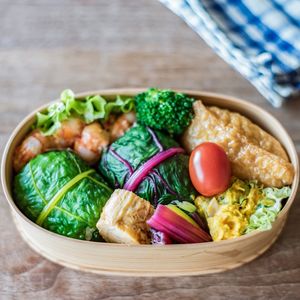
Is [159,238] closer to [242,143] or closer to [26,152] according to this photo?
[242,143]

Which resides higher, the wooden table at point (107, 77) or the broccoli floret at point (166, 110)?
the broccoli floret at point (166, 110)

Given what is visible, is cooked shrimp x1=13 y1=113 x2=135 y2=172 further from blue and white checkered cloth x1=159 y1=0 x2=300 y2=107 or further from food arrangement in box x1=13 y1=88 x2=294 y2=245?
blue and white checkered cloth x1=159 y1=0 x2=300 y2=107

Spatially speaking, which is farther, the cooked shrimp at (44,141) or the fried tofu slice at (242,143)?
the cooked shrimp at (44,141)

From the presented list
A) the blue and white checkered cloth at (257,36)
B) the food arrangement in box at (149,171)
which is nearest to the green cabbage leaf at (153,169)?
the food arrangement in box at (149,171)

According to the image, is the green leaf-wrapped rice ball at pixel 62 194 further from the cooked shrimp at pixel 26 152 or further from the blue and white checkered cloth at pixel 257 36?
the blue and white checkered cloth at pixel 257 36

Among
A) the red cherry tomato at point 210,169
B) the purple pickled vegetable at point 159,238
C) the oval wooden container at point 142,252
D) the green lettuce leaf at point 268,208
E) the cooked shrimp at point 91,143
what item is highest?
the red cherry tomato at point 210,169

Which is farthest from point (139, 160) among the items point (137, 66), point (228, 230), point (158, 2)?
point (158, 2)

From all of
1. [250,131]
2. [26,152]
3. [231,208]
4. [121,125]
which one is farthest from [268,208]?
[26,152]

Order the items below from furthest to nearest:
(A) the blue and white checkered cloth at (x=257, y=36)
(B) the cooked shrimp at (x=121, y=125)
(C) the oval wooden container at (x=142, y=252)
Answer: (A) the blue and white checkered cloth at (x=257, y=36), (B) the cooked shrimp at (x=121, y=125), (C) the oval wooden container at (x=142, y=252)
